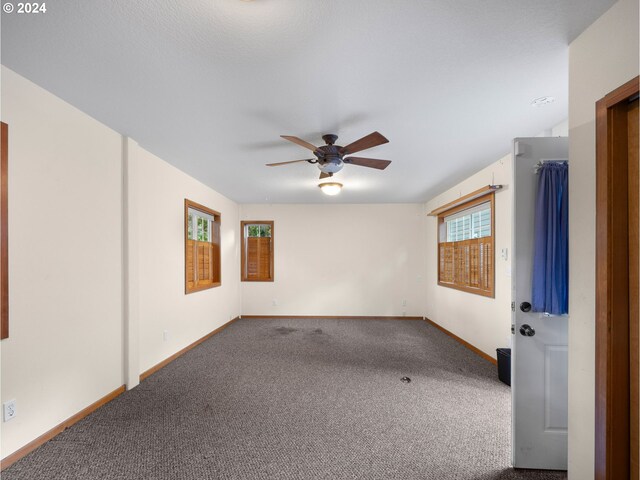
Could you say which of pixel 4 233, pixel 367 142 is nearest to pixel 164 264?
pixel 4 233

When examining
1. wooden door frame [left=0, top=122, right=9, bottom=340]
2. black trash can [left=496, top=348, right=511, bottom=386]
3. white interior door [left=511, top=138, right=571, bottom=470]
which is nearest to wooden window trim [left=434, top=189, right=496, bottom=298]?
black trash can [left=496, top=348, right=511, bottom=386]

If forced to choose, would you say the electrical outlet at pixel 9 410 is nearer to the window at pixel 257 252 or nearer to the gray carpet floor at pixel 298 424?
the gray carpet floor at pixel 298 424

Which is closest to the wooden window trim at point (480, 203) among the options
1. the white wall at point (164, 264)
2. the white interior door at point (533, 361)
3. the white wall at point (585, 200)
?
the white interior door at point (533, 361)

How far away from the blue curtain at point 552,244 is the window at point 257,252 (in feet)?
17.7

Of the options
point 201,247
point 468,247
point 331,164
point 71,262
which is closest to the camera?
point 71,262

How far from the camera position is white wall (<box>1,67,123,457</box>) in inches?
77.9

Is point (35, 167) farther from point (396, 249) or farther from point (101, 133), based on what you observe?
point (396, 249)

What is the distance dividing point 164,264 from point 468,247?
4275 millimetres

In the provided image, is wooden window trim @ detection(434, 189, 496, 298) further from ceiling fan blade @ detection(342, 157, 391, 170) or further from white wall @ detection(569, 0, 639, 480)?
white wall @ detection(569, 0, 639, 480)

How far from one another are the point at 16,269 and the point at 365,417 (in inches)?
108

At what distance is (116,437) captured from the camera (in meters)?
2.22

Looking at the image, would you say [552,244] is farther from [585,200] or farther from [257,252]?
[257,252]

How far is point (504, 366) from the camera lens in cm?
321

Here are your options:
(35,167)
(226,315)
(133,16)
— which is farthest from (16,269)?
(226,315)
